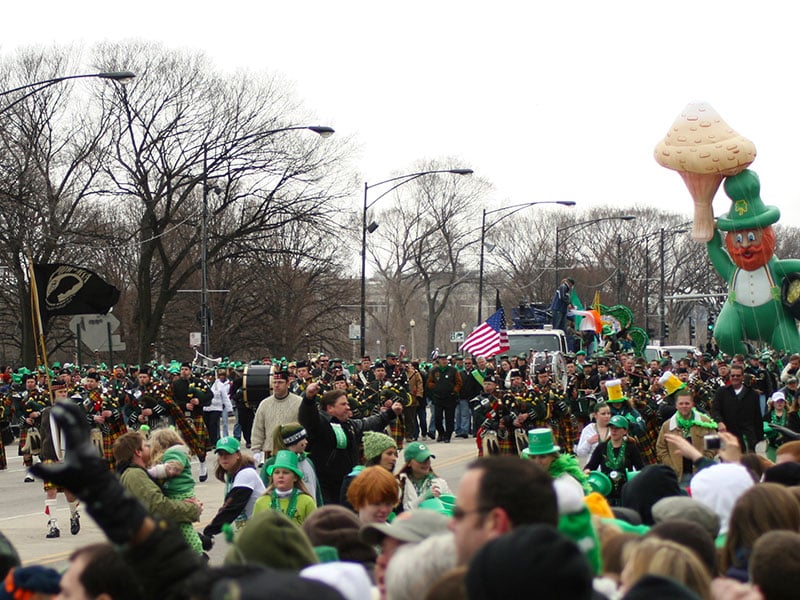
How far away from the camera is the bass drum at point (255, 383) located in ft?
75.4

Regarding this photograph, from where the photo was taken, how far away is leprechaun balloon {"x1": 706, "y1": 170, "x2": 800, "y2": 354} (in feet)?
116

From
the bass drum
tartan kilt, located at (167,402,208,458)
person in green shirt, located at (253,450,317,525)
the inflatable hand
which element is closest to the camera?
the inflatable hand

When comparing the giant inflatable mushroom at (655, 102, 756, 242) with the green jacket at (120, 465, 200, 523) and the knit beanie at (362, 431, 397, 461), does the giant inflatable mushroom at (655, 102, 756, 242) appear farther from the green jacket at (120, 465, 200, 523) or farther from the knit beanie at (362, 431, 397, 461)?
the green jacket at (120, 465, 200, 523)

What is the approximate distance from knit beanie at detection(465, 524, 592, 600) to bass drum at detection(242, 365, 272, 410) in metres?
20.1

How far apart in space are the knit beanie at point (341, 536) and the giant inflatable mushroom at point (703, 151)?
30.1 m

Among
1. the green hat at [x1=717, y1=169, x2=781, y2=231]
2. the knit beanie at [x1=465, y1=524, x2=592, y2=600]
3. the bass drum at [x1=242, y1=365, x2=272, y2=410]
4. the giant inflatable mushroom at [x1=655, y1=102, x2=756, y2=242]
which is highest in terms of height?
the giant inflatable mushroom at [x1=655, y1=102, x2=756, y2=242]

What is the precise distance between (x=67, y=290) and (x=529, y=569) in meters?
13.4

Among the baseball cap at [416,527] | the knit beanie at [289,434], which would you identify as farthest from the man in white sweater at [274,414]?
the baseball cap at [416,527]

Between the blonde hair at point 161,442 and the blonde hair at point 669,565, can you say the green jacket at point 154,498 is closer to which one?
the blonde hair at point 161,442

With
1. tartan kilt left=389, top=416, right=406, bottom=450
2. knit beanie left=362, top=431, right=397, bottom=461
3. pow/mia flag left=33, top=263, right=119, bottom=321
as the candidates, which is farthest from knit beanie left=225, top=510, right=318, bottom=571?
tartan kilt left=389, top=416, right=406, bottom=450

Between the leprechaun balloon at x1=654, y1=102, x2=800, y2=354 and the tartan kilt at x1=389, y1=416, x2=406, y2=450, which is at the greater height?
the leprechaun balloon at x1=654, y1=102, x2=800, y2=354

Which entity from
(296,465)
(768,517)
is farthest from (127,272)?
(768,517)

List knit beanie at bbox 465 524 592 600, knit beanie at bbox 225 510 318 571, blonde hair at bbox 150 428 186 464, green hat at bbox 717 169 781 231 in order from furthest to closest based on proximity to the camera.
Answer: green hat at bbox 717 169 781 231 → blonde hair at bbox 150 428 186 464 → knit beanie at bbox 225 510 318 571 → knit beanie at bbox 465 524 592 600

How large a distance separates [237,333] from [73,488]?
53220 millimetres
